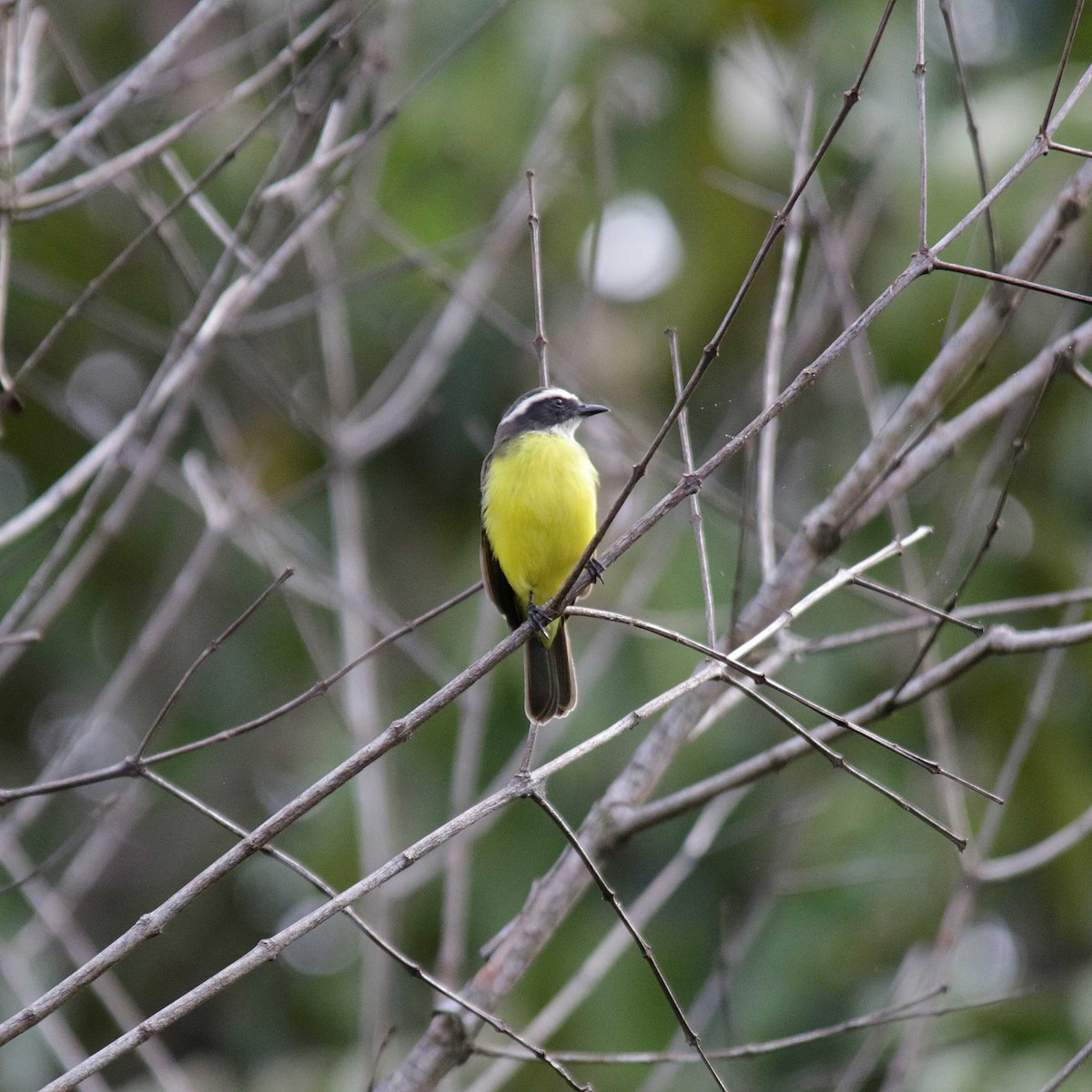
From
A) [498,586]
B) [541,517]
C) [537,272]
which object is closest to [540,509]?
[541,517]

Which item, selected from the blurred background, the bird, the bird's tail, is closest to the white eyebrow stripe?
the bird

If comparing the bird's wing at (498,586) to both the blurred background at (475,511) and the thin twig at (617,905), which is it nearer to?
the blurred background at (475,511)

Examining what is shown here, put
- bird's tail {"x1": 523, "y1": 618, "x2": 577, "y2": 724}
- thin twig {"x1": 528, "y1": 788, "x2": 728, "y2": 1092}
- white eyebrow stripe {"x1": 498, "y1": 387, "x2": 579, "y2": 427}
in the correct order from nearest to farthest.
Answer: thin twig {"x1": 528, "y1": 788, "x2": 728, "y2": 1092}
white eyebrow stripe {"x1": 498, "y1": 387, "x2": 579, "y2": 427}
bird's tail {"x1": 523, "y1": 618, "x2": 577, "y2": 724}

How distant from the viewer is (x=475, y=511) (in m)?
7.21

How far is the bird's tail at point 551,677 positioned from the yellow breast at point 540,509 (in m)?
0.15

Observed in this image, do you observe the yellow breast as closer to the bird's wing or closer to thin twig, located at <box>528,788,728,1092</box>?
the bird's wing

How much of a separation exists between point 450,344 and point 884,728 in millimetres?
2404

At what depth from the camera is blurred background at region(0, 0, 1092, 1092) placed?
13.6 feet

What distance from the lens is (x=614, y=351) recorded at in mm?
6535

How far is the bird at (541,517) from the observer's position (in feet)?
13.3

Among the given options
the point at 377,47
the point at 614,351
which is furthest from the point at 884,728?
the point at 377,47

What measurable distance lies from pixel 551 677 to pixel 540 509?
57cm

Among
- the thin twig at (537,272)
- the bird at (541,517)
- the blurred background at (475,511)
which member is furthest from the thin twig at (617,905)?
the bird at (541,517)

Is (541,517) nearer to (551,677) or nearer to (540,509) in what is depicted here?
(540,509)
